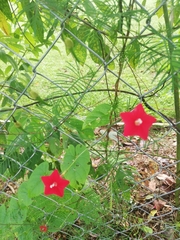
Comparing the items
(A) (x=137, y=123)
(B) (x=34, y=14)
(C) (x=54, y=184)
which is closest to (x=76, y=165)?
(C) (x=54, y=184)

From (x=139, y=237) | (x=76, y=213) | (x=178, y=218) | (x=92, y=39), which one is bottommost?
(x=139, y=237)

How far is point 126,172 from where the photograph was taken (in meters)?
1.07

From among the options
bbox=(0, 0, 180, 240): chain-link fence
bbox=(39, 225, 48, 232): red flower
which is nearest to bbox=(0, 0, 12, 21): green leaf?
bbox=(0, 0, 180, 240): chain-link fence

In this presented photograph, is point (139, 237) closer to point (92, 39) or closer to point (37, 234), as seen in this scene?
point (37, 234)

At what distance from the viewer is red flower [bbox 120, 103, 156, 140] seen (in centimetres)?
60

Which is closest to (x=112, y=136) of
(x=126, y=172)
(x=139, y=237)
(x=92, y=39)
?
(x=126, y=172)

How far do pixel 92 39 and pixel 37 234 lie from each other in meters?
0.73

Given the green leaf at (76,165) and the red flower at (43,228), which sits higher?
the green leaf at (76,165)

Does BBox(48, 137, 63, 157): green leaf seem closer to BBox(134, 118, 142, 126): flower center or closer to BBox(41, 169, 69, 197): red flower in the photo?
BBox(41, 169, 69, 197): red flower

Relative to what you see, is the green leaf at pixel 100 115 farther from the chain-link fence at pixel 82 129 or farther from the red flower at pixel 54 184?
the red flower at pixel 54 184

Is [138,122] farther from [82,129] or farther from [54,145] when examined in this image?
[54,145]

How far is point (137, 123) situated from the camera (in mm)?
610

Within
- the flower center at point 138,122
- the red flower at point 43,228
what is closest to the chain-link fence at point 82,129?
the red flower at point 43,228

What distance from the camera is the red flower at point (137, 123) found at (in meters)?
0.60
